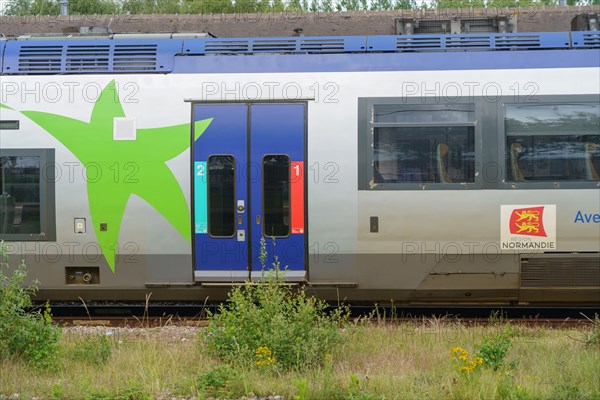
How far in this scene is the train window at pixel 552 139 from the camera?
8.76 meters

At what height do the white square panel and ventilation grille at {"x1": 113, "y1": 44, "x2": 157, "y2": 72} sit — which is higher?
ventilation grille at {"x1": 113, "y1": 44, "x2": 157, "y2": 72}

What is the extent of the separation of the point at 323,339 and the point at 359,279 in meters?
2.23

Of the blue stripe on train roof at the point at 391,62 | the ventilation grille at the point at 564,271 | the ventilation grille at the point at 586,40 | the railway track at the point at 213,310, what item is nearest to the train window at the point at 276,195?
the blue stripe on train roof at the point at 391,62

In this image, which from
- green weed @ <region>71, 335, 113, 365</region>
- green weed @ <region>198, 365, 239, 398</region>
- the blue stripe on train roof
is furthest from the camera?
the blue stripe on train roof

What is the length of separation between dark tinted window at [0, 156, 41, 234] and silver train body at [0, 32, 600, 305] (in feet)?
0.06

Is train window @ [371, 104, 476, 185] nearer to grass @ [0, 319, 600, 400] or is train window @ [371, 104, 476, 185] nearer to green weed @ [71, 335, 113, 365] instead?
grass @ [0, 319, 600, 400]

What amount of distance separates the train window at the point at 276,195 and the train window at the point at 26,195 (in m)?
2.54

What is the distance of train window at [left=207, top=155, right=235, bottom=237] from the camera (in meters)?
8.84

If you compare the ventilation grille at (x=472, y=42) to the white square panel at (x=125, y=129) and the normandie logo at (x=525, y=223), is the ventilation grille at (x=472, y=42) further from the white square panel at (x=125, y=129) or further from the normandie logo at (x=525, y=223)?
the white square panel at (x=125, y=129)

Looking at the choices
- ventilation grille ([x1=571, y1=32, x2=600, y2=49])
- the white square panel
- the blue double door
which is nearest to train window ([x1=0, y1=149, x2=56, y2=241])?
the white square panel

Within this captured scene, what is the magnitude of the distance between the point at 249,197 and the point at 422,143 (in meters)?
2.11

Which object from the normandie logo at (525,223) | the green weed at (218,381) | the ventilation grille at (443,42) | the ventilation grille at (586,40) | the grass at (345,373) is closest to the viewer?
the grass at (345,373)

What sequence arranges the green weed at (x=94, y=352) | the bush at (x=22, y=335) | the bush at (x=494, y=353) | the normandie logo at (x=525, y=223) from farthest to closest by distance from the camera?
the normandie logo at (x=525, y=223)
the green weed at (x=94, y=352)
the bush at (x=22, y=335)
the bush at (x=494, y=353)

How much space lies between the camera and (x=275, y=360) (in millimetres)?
6402
